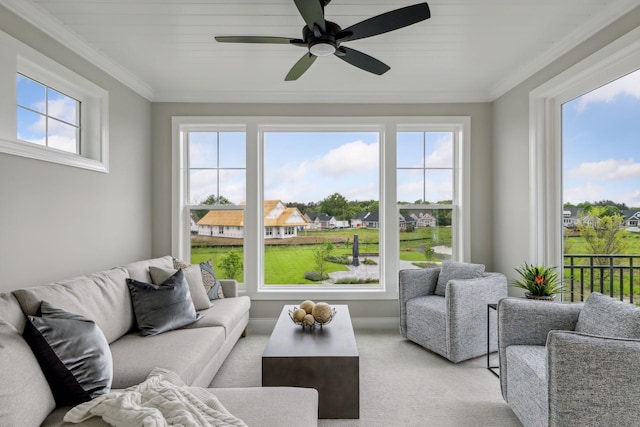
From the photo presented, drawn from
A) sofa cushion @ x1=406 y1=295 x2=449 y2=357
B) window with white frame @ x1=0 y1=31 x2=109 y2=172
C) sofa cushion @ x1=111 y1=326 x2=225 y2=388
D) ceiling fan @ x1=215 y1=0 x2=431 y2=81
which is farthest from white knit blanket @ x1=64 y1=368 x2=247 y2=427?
sofa cushion @ x1=406 y1=295 x2=449 y2=357

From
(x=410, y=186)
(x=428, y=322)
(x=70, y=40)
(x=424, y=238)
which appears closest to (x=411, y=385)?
(x=428, y=322)

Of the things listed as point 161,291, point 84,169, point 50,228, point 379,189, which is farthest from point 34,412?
point 379,189

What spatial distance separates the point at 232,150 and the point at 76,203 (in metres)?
1.71

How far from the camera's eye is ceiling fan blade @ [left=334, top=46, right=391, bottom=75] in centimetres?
223

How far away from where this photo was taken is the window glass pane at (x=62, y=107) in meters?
2.66

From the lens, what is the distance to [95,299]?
2.24 meters

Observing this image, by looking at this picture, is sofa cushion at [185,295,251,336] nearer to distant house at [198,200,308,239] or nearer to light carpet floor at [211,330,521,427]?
light carpet floor at [211,330,521,427]

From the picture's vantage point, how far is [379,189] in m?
4.05

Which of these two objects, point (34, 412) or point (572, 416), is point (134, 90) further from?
point (572, 416)

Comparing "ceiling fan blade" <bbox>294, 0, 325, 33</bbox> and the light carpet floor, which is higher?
"ceiling fan blade" <bbox>294, 0, 325, 33</bbox>

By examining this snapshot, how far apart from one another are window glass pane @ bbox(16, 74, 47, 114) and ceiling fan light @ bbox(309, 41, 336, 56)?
196cm

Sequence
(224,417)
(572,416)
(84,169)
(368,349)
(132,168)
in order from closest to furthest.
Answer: (224,417), (572,416), (84,169), (368,349), (132,168)

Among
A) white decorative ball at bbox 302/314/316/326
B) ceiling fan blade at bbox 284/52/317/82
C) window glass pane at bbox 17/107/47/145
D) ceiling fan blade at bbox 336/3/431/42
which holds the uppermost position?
ceiling fan blade at bbox 284/52/317/82

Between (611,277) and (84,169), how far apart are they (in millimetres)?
4103
